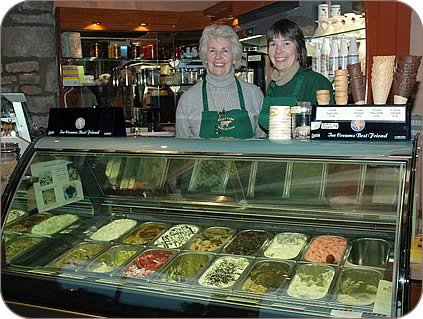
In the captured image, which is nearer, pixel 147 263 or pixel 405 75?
pixel 405 75

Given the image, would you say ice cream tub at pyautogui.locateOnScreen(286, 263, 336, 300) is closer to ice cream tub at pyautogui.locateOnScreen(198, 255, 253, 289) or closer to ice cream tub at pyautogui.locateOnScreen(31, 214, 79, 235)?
ice cream tub at pyautogui.locateOnScreen(198, 255, 253, 289)

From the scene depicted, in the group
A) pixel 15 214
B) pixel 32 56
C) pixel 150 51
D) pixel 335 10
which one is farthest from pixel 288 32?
pixel 150 51

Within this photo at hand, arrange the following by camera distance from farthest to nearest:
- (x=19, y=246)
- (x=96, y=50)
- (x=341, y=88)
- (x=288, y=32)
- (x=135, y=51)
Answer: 1. (x=135, y=51)
2. (x=96, y=50)
3. (x=288, y=32)
4. (x=19, y=246)
5. (x=341, y=88)

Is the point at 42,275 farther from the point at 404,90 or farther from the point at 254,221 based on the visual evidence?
the point at 404,90

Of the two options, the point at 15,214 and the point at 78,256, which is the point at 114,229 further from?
the point at 15,214

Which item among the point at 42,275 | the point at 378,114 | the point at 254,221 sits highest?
the point at 378,114

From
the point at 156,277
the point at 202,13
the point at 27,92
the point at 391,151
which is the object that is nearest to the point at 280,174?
the point at 391,151

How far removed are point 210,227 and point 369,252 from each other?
0.73 metres

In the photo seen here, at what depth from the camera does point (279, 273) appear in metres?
2.01

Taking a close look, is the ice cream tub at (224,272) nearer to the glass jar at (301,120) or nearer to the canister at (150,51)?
the glass jar at (301,120)

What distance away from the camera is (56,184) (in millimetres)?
2596

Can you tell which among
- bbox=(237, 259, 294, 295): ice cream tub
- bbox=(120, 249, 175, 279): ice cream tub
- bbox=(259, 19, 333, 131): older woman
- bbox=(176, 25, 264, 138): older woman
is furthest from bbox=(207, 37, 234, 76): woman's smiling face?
bbox=(237, 259, 294, 295): ice cream tub

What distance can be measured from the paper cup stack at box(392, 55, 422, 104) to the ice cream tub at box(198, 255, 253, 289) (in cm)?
89

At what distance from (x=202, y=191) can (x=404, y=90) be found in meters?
1.03
